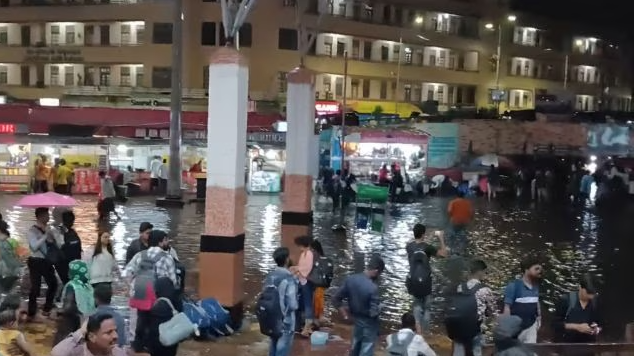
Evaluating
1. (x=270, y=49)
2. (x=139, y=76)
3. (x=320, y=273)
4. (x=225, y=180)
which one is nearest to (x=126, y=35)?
(x=139, y=76)

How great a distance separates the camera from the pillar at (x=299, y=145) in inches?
615

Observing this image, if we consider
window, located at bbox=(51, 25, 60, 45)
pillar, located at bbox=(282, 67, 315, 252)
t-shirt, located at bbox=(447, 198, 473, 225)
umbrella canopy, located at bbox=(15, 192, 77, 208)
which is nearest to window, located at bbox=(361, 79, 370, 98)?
window, located at bbox=(51, 25, 60, 45)

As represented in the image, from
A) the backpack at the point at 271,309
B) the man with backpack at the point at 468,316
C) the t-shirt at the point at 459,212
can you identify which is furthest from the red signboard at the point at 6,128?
the man with backpack at the point at 468,316

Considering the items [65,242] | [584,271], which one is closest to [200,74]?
[584,271]

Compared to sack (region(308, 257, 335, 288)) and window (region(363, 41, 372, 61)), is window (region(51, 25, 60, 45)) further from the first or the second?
sack (region(308, 257, 335, 288))

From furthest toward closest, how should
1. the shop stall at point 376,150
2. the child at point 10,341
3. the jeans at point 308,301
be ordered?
the shop stall at point 376,150
the jeans at point 308,301
the child at point 10,341

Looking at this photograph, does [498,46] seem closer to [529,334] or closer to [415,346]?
[529,334]

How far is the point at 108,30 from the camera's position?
51500 mm

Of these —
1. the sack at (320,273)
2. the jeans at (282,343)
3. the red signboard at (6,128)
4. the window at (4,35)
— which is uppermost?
the window at (4,35)

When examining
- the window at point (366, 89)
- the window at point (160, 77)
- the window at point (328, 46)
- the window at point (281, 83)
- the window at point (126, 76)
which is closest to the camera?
the window at point (160, 77)

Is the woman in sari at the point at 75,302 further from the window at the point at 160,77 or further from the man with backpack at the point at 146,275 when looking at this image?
the window at the point at 160,77

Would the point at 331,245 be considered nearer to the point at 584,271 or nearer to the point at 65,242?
the point at 584,271

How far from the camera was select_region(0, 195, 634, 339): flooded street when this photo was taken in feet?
48.3

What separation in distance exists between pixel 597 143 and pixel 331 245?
968 inches
